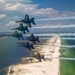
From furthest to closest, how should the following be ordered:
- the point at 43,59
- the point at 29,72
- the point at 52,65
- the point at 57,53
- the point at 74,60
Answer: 1. the point at 57,53
2. the point at 74,60
3. the point at 43,59
4. the point at 52,65
5. the point at 29,72

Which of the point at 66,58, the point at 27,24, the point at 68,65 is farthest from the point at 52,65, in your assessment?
the point at 27,24

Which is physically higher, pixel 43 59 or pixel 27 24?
pixel 27 24

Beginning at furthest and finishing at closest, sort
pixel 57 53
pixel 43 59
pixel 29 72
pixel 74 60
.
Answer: pixel 57 53 < pixel 74 60 < pixel 43 59 < pixel 29 72

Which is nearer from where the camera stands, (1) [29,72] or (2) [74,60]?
(1) [29,72]

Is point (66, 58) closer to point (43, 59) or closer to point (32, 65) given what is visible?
point (43, 59)

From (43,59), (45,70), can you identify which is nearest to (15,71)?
(45,70)

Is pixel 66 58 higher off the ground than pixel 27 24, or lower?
lower

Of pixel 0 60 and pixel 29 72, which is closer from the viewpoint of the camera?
pixel 29 72

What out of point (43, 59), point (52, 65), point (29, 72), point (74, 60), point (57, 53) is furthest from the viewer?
point (57, 53)

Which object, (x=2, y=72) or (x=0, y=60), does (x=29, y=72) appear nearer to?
(x=2, y=72)
